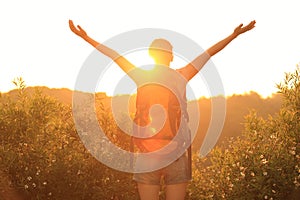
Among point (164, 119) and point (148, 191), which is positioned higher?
point (164, 119)

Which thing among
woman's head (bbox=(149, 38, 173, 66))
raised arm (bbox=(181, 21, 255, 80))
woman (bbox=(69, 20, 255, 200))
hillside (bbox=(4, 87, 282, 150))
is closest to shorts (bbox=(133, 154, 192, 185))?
woman (bbox=(69, 20, 255, 200))

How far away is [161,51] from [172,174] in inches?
47.1

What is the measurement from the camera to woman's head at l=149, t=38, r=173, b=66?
4562 millimetres

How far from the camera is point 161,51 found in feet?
15.0

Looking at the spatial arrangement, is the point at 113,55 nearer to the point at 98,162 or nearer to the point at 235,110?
the point at 98,162

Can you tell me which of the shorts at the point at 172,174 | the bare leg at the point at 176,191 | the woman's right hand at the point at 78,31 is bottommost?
the bare leg at the point at 176,191

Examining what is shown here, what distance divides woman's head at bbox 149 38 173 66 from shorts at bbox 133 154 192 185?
3.14 ft

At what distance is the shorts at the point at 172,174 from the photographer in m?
4.46

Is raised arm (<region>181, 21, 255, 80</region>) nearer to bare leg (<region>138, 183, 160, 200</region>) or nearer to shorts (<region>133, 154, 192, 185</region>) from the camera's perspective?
shorts (<region>133, 154, 192, 185</region>)

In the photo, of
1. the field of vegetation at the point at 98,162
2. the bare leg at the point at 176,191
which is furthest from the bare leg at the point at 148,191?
the field of vegetation at the point at 98,162

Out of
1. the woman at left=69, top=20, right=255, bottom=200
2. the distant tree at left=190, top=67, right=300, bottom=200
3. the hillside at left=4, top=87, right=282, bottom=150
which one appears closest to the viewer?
the woman at left=69, top=20, right=255, bottom=200

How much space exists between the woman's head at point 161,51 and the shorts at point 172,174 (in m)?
0.96

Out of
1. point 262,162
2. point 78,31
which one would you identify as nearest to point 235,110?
point 262,162

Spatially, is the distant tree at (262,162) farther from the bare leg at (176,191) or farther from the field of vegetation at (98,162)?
the bare leg at (176,191)
